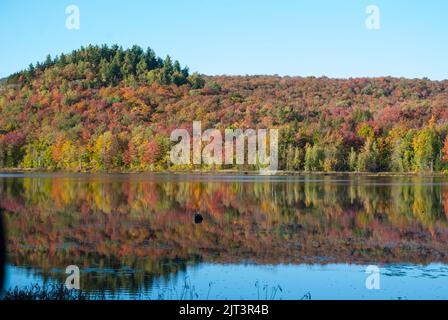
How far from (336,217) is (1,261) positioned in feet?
68.3

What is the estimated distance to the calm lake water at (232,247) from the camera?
45.5 feet

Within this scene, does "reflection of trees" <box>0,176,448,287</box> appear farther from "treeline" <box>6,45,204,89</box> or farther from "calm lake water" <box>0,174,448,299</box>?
"treeline" <box>6,45,204,89</box>

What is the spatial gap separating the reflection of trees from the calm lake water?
0.04 metres

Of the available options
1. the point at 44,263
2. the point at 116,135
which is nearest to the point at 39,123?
the point at 116,135

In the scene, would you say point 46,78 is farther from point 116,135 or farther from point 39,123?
point 116,135

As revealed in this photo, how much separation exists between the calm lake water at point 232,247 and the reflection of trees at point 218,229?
0.04 meters

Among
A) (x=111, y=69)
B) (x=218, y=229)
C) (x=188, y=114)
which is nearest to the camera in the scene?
(x=218, y=229)

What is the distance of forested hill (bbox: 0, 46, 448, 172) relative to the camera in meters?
89.0

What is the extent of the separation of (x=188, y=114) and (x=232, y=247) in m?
98.7

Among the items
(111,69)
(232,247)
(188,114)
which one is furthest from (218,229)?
(111,69)

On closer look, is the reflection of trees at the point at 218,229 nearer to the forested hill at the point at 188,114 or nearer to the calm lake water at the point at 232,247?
the calm lake water at the point at 232,247

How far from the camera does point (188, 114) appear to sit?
4611 inches

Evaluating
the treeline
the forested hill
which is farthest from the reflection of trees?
the treeline

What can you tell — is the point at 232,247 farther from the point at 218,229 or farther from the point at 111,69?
the point at 111,69
